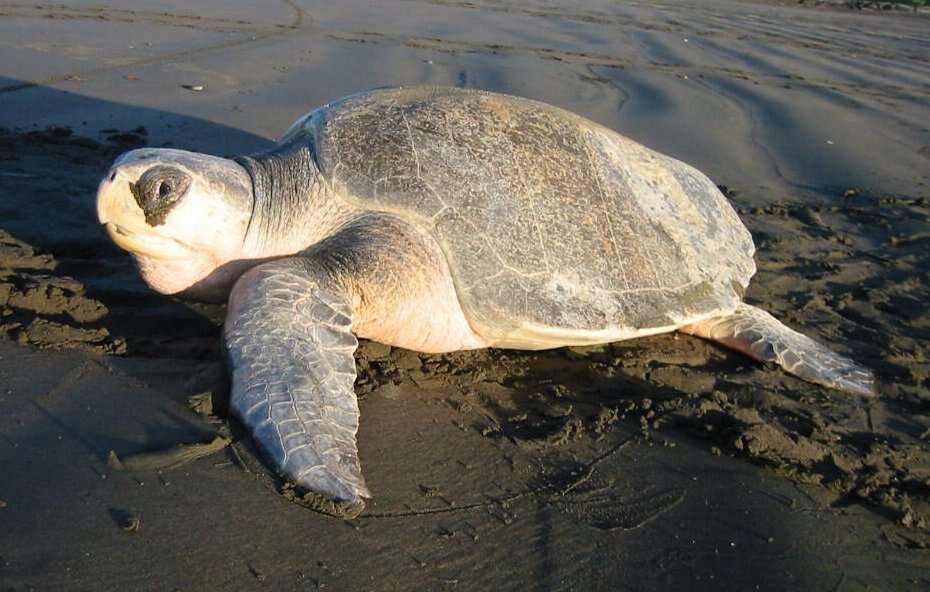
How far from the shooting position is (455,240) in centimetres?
229

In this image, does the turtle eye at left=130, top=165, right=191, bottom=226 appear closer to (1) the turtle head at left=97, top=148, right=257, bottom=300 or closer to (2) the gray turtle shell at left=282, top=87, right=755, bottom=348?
(1) the turtle head at left=97, top=148, right=257, bottom=300

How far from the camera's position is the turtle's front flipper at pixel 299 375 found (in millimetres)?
1588

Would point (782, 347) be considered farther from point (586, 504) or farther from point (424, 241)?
point (424, 241)

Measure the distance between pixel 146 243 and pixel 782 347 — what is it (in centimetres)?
216

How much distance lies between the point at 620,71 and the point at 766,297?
490 cm

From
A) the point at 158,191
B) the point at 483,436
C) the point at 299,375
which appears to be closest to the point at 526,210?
the point at 483,436

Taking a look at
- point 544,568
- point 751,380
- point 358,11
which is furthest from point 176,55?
point 544,568

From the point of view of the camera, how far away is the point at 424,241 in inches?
90.1

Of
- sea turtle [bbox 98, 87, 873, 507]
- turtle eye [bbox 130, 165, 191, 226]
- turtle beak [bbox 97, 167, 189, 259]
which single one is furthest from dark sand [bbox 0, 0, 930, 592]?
turtle eye [bbox 130, 165, 191, 226]

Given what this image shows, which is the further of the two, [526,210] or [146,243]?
[526,210]

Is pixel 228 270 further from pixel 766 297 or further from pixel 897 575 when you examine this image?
pixel 766 297

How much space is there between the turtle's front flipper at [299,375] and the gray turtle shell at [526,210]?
432mm

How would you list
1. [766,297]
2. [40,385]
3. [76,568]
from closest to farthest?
[76,568], [40,385], [766,297]

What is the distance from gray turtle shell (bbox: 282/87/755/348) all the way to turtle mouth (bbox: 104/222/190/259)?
53 centimetres
